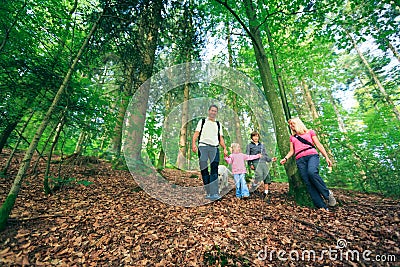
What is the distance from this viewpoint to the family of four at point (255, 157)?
3.97 metres

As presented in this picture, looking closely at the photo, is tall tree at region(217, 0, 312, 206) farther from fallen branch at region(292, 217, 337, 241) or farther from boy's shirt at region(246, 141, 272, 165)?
boy's shirt at region(246, 141, 272, 165)

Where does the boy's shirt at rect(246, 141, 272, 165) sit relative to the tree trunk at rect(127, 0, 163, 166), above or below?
below

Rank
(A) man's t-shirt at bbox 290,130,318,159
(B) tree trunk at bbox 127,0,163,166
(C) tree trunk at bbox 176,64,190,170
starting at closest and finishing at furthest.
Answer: (A) man's t-shirt at bbox 290,130,318,159, (B) tree trunk at bbox 127,0,163,166, (C) tree trunk at bbox 176,64,190,170

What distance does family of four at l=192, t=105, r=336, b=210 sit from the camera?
156 inches

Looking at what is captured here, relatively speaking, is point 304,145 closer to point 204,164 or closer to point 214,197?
point 204,164

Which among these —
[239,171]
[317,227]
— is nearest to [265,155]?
[239,171]

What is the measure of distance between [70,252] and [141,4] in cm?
477

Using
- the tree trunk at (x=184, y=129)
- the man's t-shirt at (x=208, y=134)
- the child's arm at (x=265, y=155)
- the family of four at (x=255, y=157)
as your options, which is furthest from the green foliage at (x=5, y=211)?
the tree trunk at (x=184, y=129)

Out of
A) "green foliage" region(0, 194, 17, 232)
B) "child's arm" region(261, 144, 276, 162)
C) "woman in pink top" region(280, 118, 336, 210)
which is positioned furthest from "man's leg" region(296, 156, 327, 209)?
"green foliage" region(0, 194, 17, 232)

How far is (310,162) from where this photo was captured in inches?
156

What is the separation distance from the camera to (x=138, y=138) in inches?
260

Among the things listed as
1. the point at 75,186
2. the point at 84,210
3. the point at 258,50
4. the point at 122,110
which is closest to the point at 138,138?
the point at 122,110

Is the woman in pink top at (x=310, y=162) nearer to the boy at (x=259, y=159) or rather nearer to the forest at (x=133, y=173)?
the forest at (x=133, y=173)

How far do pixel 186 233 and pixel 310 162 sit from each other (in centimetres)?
291
